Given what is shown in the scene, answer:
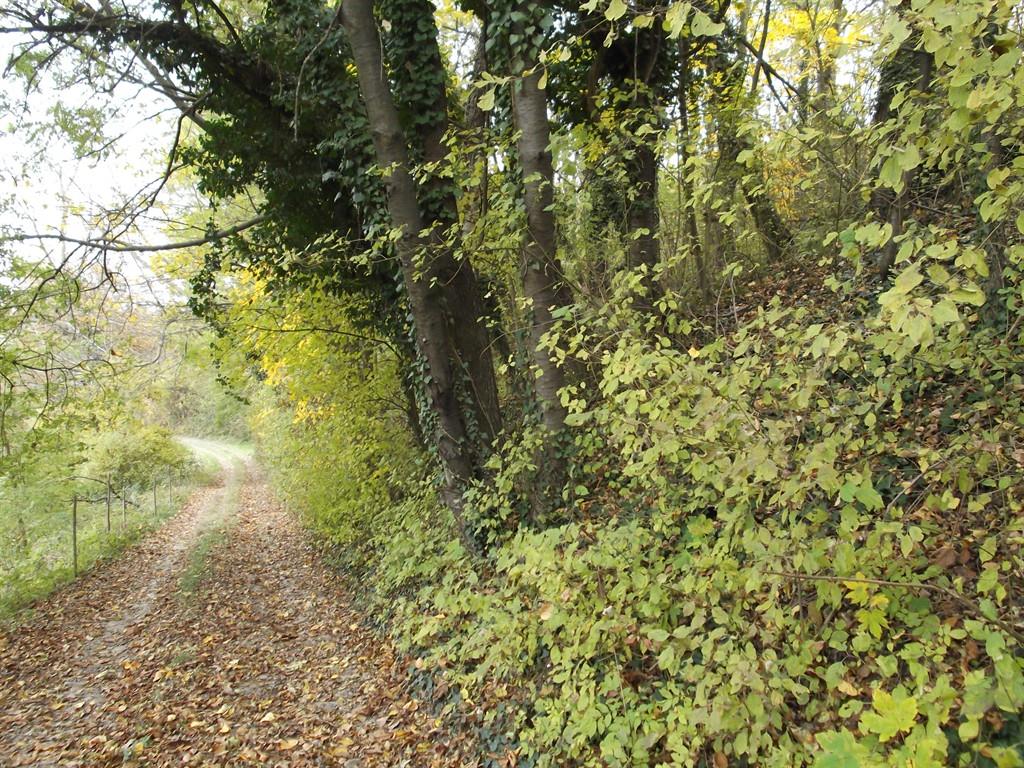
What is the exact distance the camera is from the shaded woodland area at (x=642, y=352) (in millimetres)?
2652

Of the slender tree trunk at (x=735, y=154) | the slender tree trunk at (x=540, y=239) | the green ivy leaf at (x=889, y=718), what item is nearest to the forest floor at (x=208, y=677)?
the slender tree trunk at (x=540, y=239)

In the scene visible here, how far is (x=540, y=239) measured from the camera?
4926mm

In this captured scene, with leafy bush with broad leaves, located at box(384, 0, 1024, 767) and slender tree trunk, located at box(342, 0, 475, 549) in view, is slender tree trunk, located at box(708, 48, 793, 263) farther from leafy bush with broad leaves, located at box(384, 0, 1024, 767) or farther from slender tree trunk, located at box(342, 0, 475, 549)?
slender tree trunk, located at box(342, 0, 475, 549)

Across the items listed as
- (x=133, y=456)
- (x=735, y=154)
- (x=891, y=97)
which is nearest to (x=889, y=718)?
(x=891, y=97)

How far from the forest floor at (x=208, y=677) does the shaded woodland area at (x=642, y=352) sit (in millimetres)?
723

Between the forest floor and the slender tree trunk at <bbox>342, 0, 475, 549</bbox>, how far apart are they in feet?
6.63

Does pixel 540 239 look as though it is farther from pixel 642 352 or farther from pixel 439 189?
pixel 439 189

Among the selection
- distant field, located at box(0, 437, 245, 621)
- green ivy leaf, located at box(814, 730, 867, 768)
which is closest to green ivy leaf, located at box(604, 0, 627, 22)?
green ivy leaf, located at box(814, 730, 867, 768)

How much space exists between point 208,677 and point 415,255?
17.4 ft

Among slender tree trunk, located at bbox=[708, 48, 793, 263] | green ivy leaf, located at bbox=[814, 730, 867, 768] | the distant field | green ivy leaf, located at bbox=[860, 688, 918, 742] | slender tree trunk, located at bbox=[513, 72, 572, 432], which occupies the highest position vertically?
slender tree trunk, located at bbox=[708, 48, 793, 263]

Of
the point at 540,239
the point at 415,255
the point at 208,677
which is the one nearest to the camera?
the point at 540,239

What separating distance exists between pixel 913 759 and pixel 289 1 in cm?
897

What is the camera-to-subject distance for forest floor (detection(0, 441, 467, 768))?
529 cm

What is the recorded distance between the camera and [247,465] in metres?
32.8
